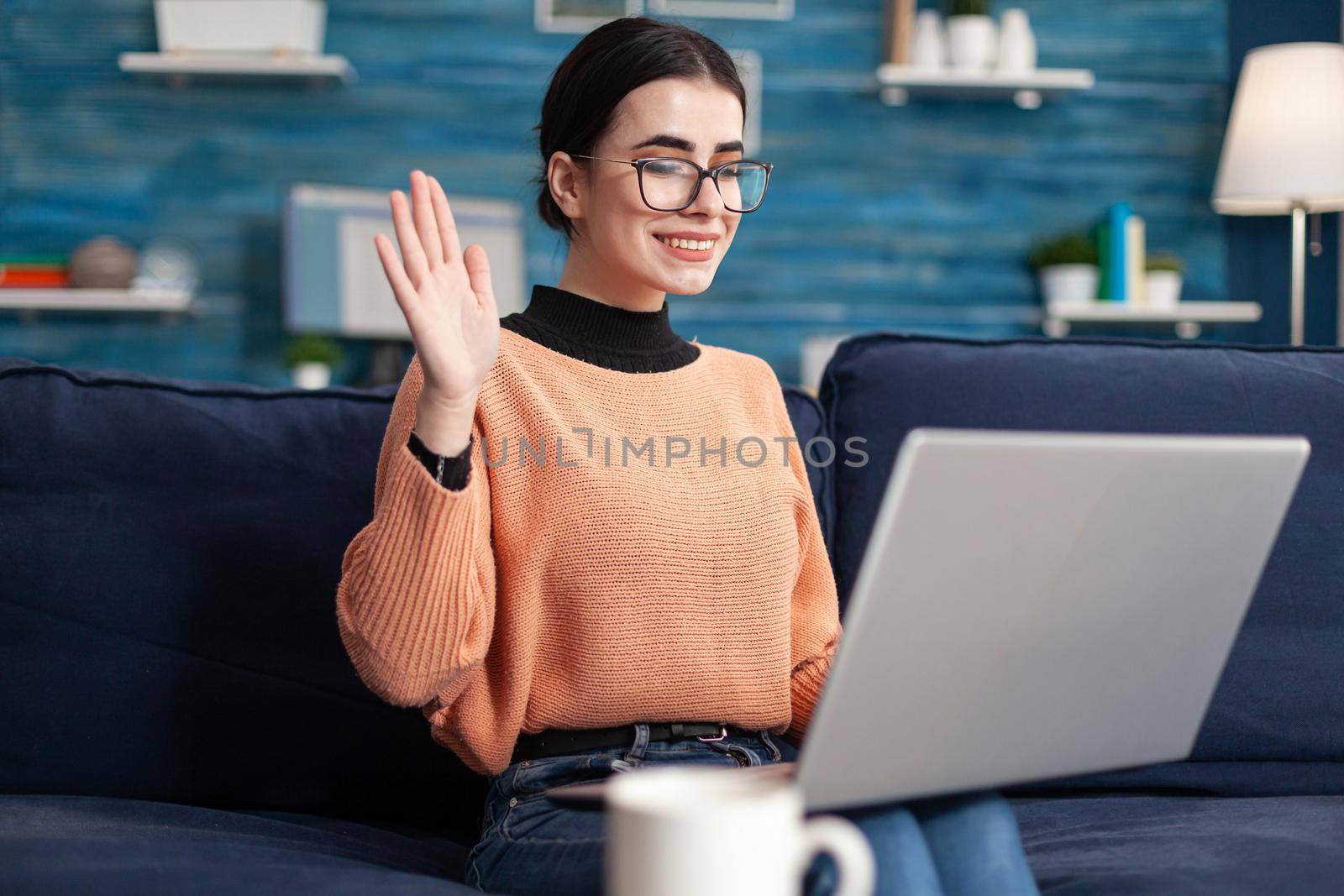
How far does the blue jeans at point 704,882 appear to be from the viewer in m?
0.82

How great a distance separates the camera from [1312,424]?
148cm

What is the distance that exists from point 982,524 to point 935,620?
0.20 feet

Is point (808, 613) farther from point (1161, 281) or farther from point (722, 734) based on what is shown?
point (1161, 281)

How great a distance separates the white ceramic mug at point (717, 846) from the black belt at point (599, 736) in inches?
22.9

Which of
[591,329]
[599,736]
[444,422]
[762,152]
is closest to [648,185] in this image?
[591,329]

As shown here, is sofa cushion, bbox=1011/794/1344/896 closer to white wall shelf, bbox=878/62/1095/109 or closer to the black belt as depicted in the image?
the black belt

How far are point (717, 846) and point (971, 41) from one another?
3317 millimetres

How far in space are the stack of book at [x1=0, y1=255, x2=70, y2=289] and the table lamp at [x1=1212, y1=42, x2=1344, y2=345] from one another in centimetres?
304

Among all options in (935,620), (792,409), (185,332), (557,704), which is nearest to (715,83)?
(792,409)

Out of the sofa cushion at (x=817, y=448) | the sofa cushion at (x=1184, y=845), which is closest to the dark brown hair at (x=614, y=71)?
the sofa cushion at (x=817, y=448)

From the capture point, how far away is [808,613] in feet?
4.41

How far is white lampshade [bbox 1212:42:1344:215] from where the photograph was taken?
3082mm

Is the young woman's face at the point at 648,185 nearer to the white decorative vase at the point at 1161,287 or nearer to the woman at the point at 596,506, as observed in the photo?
the woman at the point at 596,506

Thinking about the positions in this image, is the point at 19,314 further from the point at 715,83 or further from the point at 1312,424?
the point at 1312,424
